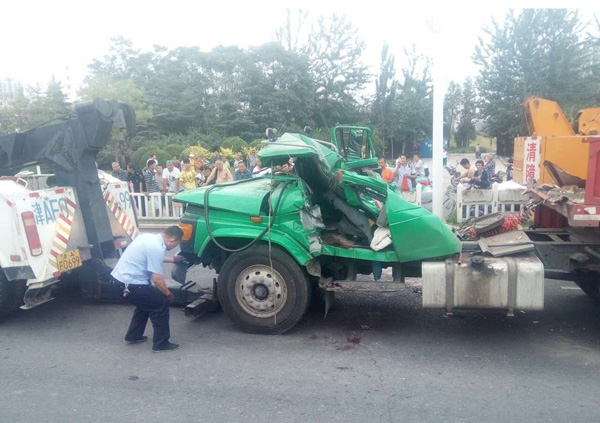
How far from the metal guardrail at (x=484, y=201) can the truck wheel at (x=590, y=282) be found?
232 inches

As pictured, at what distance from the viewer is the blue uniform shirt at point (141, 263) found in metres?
5.33

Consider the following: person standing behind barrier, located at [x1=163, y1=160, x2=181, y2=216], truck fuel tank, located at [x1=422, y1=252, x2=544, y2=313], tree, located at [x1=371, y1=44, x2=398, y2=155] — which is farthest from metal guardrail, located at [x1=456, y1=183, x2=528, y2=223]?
tree, located at [x1=371, y1=44, x2=398, y2=155]

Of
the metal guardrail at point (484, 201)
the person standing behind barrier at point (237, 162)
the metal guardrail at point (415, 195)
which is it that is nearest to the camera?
the metal guardrail at point (484, 201)

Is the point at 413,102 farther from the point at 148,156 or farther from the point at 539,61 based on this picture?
the point at 148,156

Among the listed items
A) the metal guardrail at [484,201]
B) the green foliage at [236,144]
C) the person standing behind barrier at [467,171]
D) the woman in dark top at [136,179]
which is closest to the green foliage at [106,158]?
the green foliage at [236,144]

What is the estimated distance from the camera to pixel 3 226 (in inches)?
226

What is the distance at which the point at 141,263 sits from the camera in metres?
5.37

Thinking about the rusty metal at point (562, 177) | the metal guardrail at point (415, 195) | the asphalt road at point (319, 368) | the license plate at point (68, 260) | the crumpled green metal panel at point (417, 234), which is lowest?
the asphalt road at point (319, 368)

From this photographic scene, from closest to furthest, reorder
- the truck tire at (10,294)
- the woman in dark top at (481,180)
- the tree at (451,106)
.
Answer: the truck tire at (10,294) < the woman in dark top at (481,180) < the tree at (451,106)

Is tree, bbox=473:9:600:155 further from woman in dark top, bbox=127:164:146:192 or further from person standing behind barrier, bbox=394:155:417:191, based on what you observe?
woman in dark top, bbox=127:164:146:192

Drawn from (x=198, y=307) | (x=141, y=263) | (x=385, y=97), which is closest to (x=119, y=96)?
(x=385, y=97)

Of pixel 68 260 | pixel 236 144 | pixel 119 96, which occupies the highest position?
pixel 119 96

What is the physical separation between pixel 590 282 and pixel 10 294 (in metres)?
6.67

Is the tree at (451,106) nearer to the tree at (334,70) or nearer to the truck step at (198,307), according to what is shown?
the tree at (334,70)
